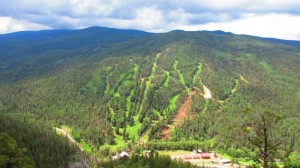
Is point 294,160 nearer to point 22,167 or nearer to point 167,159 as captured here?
point 167,159

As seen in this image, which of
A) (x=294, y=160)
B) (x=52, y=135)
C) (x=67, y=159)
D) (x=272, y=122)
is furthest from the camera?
(x=52, y=135)

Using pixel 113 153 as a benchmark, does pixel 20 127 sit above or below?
above

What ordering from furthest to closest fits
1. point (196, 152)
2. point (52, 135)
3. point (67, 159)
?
point (196, 152)
point (52, 135)
point (67, 159)

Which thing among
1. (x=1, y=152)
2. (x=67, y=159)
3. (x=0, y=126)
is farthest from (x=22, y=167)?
(x=0, y=126)

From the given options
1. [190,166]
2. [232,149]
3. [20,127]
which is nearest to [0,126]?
[20,127]

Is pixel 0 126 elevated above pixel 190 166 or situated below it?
above

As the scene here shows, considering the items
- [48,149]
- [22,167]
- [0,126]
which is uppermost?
[22,167]

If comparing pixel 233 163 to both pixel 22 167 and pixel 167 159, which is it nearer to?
pixel 167 159

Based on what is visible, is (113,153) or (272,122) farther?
(113,153)

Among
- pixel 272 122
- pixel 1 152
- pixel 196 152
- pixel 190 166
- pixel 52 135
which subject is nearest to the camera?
pixel 272 122
